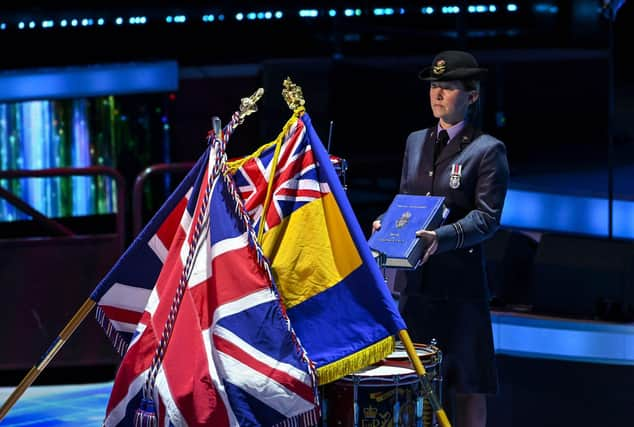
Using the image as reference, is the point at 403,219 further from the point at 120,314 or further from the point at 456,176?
the point at 120,314

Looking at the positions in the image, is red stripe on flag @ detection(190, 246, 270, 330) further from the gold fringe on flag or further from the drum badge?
the drum badge

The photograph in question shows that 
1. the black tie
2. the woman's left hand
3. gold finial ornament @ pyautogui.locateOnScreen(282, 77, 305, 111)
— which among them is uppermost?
gold finial ornament @ pyautogui.locateOnScreen(282, 77, 305, 111)

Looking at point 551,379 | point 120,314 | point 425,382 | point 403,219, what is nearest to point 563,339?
point 551,379

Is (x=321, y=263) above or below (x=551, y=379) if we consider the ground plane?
above

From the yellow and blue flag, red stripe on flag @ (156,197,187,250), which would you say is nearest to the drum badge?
the yellow and blue flag

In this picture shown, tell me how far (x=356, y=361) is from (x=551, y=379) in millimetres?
2215

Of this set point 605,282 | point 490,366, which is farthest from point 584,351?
point 490,366

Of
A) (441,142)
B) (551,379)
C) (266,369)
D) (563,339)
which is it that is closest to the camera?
(266,369)

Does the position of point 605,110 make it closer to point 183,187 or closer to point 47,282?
point 47,282

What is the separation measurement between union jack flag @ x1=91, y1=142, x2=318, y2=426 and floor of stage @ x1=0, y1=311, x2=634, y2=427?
193cm

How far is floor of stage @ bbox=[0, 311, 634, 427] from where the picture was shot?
5145mm

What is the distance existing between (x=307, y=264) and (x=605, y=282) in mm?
2482

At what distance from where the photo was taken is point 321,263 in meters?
3.60

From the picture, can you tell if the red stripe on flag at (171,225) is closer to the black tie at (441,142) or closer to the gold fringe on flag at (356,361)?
the gold fringe on flag at (356,361)
